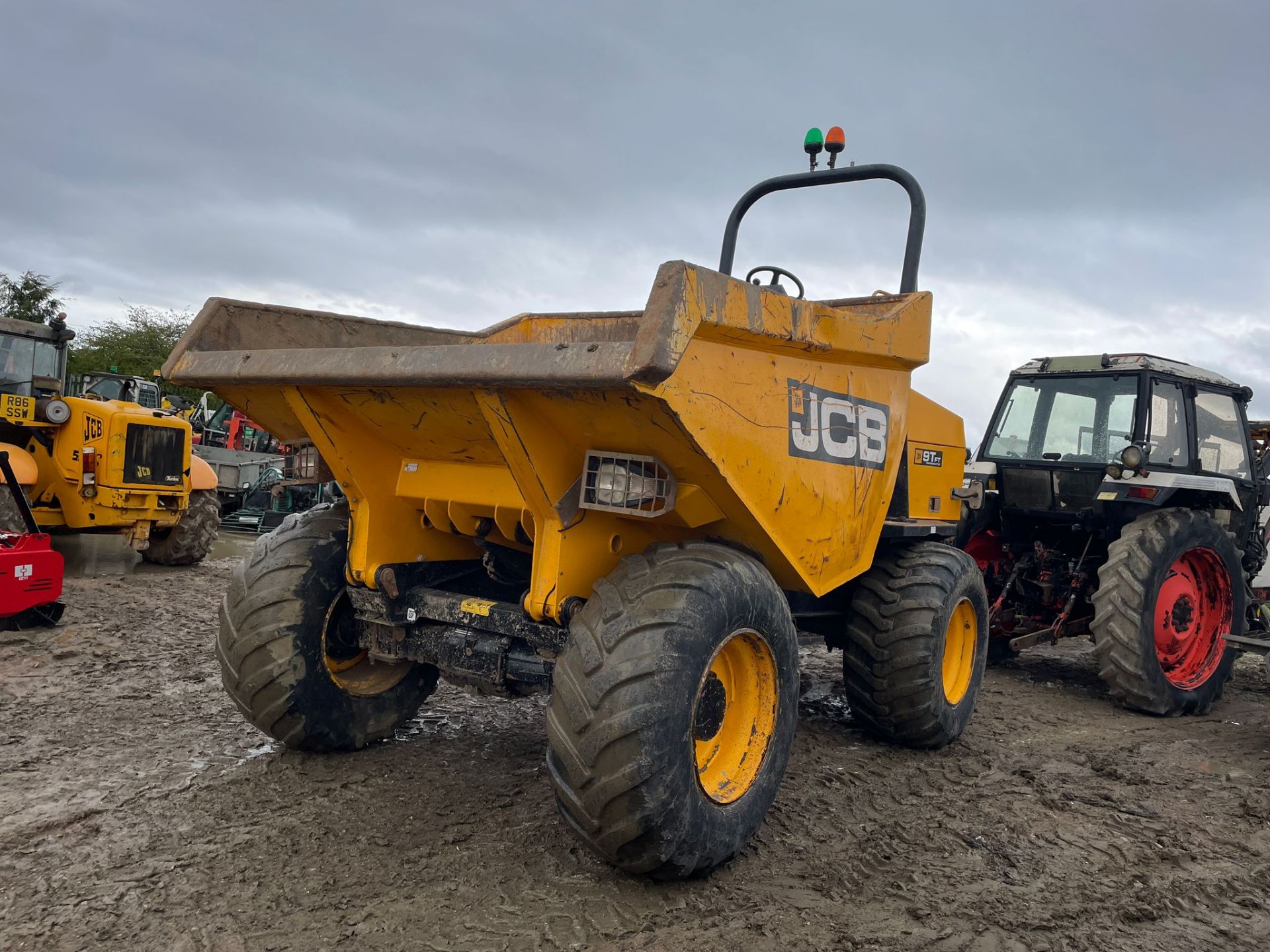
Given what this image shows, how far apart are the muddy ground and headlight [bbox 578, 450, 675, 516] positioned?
1123 millimetres

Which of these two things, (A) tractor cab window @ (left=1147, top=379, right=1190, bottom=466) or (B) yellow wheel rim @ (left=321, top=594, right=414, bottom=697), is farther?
(A) tractor cab window @ (left=1147, top=379, right=1190, bottom=466)

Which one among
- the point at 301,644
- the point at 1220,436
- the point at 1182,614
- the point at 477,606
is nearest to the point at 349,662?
the point at 301,644

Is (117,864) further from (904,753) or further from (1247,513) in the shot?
(1247,513)

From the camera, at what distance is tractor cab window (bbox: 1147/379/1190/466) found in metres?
5.91

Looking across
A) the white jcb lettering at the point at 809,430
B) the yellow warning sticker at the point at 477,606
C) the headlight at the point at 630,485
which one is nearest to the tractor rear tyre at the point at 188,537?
the yellow warning sticker at the point at 477,606

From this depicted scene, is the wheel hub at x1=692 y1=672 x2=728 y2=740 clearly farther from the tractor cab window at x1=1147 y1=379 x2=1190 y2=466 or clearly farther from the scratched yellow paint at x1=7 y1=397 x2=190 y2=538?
the scratched yellow paint at x1=7 y1=397 x2=190 y2=538

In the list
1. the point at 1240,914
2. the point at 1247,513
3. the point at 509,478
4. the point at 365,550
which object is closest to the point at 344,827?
the point at 365,550

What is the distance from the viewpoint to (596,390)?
8.43 feet

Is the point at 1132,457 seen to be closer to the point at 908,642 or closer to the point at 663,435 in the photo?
the point at 908,642

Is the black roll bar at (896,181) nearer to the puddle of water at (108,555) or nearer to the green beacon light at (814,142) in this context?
the green beacon light at (814,142)

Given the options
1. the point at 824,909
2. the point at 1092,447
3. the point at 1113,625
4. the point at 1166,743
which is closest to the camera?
the point at 824,909

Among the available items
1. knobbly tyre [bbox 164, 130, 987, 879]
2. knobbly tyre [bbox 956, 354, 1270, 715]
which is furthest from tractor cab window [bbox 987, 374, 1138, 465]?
knobbly tyre [bbox 164, 130, 987, 879]

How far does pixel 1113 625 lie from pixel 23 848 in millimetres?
5157

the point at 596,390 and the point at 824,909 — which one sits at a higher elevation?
the point at 596,390
